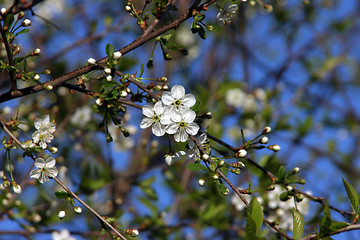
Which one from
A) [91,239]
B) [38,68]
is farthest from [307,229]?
[38,68]

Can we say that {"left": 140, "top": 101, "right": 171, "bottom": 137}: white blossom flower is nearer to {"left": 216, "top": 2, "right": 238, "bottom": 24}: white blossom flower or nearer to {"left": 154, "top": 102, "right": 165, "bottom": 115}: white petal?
{"left": 154, "top": 102, "right": 165, "bottom": 115}: white petal

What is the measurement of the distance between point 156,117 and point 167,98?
11 cm

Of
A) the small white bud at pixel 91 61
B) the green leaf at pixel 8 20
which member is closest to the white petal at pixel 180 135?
the small white bud at pixel 91 61

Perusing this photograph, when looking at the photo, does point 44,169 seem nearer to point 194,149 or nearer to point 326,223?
point 194,149

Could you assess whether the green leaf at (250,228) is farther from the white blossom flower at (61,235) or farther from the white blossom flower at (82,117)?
the white blossom flower at (82,117)

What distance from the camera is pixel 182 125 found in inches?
65.7

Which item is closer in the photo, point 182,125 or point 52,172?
point 182,125

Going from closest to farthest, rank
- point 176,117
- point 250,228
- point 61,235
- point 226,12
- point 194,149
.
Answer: point 250,228 < point 176,117 < point 194,149 < point 226,12 < point 61,235

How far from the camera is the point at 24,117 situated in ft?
11.2

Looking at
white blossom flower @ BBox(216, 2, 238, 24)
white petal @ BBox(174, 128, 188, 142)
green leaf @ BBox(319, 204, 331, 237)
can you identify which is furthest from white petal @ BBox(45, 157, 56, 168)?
green leaf @ BBox(319, 204, 331, 237)

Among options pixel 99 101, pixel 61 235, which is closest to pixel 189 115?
pixel 99 101

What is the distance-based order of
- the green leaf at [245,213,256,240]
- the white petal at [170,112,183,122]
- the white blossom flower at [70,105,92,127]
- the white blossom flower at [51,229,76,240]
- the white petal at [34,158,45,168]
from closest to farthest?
1. the green leaf at [245,213,256,240]
2. the white petal at [170,112,183,122]
3. the white petal at [34,158,45,168]
4. the white blossom flower at [51,229,76,240]
5. the white blossom flower at [70,105,92,127]

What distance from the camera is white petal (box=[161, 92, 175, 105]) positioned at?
167 cm

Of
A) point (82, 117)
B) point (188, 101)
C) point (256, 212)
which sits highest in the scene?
point (82, 117)
